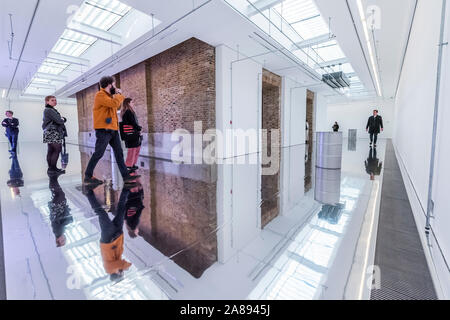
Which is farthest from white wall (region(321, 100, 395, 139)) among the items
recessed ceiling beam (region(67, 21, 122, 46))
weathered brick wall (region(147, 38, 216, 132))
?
recessed ceiling beam (region(67, 21, 122, 46))

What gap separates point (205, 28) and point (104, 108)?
363 cm

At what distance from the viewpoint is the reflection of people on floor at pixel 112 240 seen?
1.44 metres

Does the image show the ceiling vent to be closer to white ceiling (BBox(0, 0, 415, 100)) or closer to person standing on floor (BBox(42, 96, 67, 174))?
white ceiling (BBox(0, 0, 415, 100))

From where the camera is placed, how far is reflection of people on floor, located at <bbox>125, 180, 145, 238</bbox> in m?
2.06

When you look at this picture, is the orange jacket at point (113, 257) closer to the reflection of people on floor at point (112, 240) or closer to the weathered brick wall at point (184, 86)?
the reflection of people on floor at point (112, 240)

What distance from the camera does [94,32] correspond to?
692 centimetres

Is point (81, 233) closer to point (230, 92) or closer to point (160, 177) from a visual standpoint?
point (160, 177)

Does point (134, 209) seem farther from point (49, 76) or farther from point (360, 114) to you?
point (360, 114)

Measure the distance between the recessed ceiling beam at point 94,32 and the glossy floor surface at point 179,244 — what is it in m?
5.46

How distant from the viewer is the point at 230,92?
710 cm

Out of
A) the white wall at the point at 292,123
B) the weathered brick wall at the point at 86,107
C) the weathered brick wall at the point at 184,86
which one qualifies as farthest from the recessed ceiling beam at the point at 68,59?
the white wall at the point at 292,123

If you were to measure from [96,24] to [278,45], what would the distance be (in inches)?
229

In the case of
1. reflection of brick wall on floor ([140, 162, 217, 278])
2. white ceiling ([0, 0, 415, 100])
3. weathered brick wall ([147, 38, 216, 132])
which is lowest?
reflection of brick wall on floor ([140, 162, 217, 278])
